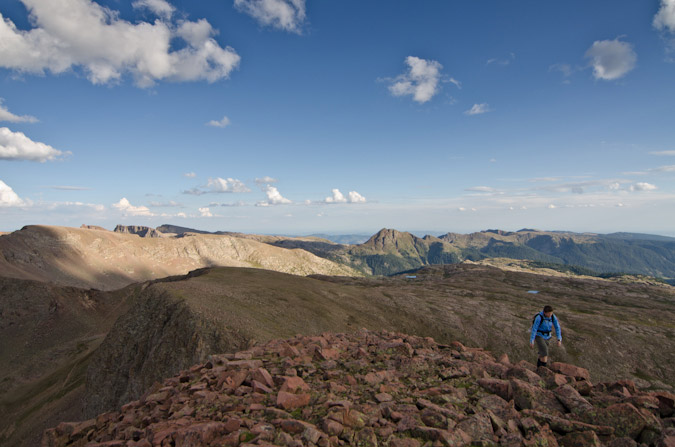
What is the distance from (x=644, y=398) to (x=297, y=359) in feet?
53.8

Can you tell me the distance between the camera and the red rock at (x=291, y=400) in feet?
43.6

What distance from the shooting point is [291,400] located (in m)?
13.4

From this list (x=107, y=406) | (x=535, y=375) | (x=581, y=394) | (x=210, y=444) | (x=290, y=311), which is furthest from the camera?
(x=290, y=311)

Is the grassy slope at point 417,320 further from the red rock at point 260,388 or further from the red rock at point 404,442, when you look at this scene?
the red rock at point 404,442

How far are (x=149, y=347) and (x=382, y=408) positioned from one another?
4923cm

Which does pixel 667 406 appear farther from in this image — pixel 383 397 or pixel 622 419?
pixel 383 397

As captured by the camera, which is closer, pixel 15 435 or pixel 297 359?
pixel 297 359

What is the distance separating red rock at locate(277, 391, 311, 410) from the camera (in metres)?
13.3

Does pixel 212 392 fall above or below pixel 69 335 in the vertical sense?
above

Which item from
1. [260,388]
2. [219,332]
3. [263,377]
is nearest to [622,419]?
[260,388]

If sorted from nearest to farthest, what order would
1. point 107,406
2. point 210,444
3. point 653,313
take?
point 210,444
point 107,406
point 653,313

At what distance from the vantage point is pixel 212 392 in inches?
587

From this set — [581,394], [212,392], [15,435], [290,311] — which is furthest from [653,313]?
[15,435]

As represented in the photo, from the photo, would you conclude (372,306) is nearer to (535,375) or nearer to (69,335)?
(535,375)
